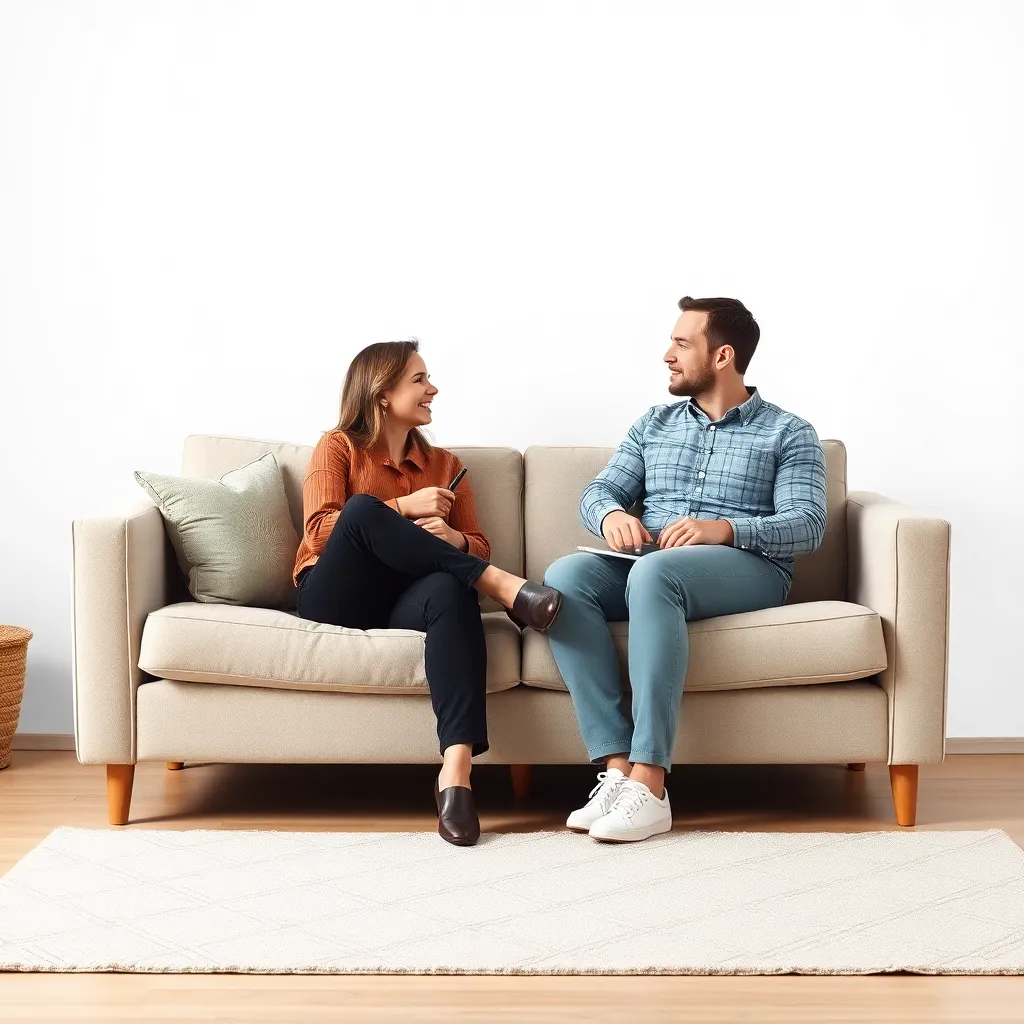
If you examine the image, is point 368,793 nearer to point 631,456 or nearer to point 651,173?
point 631,456

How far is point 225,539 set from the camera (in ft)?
9.33

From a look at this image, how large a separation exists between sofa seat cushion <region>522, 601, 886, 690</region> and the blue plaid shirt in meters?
0.25

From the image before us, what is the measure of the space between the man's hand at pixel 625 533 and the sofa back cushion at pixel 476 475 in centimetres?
38

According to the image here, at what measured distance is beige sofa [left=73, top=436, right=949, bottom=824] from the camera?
8.38 ft

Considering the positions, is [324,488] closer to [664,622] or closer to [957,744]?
Answer: [664,622]

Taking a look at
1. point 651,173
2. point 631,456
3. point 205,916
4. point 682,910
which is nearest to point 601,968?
point 682,910

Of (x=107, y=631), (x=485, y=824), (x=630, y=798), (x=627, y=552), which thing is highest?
(x=627, y=552)

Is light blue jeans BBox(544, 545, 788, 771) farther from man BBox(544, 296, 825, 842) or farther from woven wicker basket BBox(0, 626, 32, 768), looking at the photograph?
woven wicker basket BBox(0, 626, 32, 768)

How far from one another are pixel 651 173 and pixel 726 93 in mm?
308

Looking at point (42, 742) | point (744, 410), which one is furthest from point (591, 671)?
point (42, 742)

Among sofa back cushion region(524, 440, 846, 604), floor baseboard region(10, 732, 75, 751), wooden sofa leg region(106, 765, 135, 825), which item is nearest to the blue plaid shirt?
sofa back cushion region(524, 440, 846, 604)

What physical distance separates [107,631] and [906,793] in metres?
1.76

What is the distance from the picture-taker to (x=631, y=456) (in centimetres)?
304

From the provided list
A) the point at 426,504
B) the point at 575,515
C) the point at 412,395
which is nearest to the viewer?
the point at 426,504
